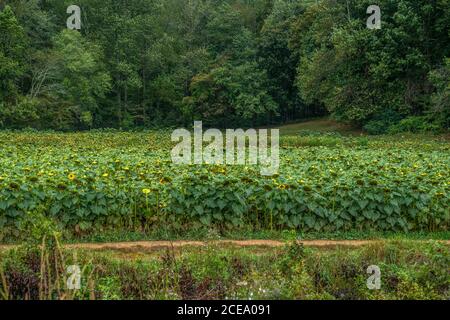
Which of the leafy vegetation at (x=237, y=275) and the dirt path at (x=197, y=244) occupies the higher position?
the leafy vegetation at (x=237, y=275)

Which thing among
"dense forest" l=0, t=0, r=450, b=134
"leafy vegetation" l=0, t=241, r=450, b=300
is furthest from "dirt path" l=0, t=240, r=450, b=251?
"dense forest" l=0, t=0, r=450, b=134

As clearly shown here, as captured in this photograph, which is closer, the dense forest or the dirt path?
the dirt path

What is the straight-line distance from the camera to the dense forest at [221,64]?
37062mm

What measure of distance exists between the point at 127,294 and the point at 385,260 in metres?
3.58

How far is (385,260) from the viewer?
7746 mm

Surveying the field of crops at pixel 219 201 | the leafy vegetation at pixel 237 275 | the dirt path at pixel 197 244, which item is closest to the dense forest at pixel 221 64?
the field of crops at pixel 219 201

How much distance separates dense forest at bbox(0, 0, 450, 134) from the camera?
37062 millimetres

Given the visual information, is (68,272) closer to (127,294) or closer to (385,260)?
(127,294)

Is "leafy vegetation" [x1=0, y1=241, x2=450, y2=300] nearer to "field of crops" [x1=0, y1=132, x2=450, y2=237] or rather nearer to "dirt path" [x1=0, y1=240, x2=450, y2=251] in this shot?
"dirt path" [x1=0, y1=240, x2=450, y2=251]

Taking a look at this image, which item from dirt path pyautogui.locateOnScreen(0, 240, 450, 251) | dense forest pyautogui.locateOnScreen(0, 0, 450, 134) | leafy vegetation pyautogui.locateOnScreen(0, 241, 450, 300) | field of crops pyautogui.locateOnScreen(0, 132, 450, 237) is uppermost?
dense forest pyautogui.locateOnScreen(0, 0, 450, 134)

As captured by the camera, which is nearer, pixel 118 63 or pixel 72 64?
pixel 72 64

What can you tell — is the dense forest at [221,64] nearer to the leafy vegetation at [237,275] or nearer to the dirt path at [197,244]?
the dirt path at [197,244]

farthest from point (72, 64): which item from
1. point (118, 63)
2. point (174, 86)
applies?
point (174, 86)
